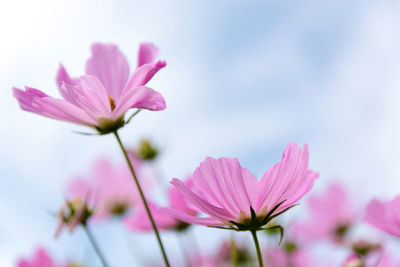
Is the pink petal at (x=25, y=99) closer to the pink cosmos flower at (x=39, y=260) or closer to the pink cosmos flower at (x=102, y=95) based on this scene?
the pink cosmos flower at (x=102, y=95)

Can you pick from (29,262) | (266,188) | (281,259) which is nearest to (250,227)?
(266,188)

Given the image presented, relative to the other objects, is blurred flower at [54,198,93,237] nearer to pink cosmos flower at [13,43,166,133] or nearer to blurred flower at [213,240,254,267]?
pink cosmos flower at [13,43,166,133]

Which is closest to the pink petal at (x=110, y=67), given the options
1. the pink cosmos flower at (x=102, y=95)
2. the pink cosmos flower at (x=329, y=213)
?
the pink cosmos flower at (x=102, y=95)

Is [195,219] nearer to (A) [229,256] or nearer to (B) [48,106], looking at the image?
(B) [48,106]

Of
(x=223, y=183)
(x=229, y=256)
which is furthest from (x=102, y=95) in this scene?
(x=229, y=256)

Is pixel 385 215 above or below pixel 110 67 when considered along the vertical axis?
below

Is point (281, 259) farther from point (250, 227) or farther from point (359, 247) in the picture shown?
point (250, 227)
